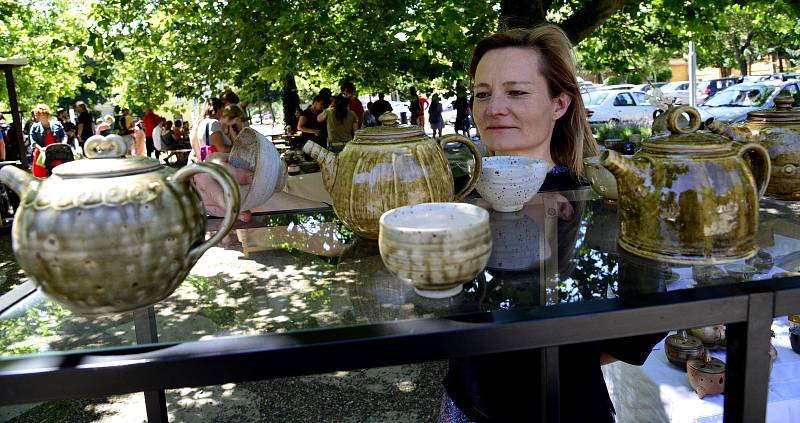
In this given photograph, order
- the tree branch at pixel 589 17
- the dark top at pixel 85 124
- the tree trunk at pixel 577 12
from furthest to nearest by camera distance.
→ 1. the dark top at pixel 85 124
2. the tree branch at pixel 589 17
3. the tree trunk at pixel 577 12

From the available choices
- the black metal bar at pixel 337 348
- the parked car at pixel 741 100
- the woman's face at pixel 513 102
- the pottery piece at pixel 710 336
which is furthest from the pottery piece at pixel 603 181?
the parked car at pixel 741 100

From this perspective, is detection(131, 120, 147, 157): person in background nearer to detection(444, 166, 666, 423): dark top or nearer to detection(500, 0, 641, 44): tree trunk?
detection(500, 0, 641, 44): tree trunk

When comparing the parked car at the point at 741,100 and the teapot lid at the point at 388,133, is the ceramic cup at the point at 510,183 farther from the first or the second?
the parked car at the point at 741,100

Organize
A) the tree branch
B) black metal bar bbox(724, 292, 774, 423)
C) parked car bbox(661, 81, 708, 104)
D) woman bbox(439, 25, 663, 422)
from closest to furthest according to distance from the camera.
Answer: black metal bar bbox(724, 292, 774, 423) < woman bbox(439, 25, 663, 422) < the tree branch < parked car bbox(661, 81, 708, 104)

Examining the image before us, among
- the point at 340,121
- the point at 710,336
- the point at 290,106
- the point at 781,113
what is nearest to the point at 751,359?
the point at 781,113

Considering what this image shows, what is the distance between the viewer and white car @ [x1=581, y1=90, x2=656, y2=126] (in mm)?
14102

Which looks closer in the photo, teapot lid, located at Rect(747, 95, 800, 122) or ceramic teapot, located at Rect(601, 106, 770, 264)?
ceramic teapot, located at Rect(601, 106, 770, 264)

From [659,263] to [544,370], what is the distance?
0.28 m

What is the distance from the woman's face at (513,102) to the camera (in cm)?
178

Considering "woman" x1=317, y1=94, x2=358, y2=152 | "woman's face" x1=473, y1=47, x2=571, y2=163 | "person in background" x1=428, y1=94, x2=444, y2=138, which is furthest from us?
"person in background" x1=428, y1=94, x2=444, y2=138

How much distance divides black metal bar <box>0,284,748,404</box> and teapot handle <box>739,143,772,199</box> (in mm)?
282

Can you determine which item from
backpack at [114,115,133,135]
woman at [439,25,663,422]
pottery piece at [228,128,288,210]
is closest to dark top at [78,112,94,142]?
backpack at [114,115,133,135]

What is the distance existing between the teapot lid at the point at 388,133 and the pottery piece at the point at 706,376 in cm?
149

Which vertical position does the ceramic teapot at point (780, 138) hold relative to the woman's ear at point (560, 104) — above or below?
below
